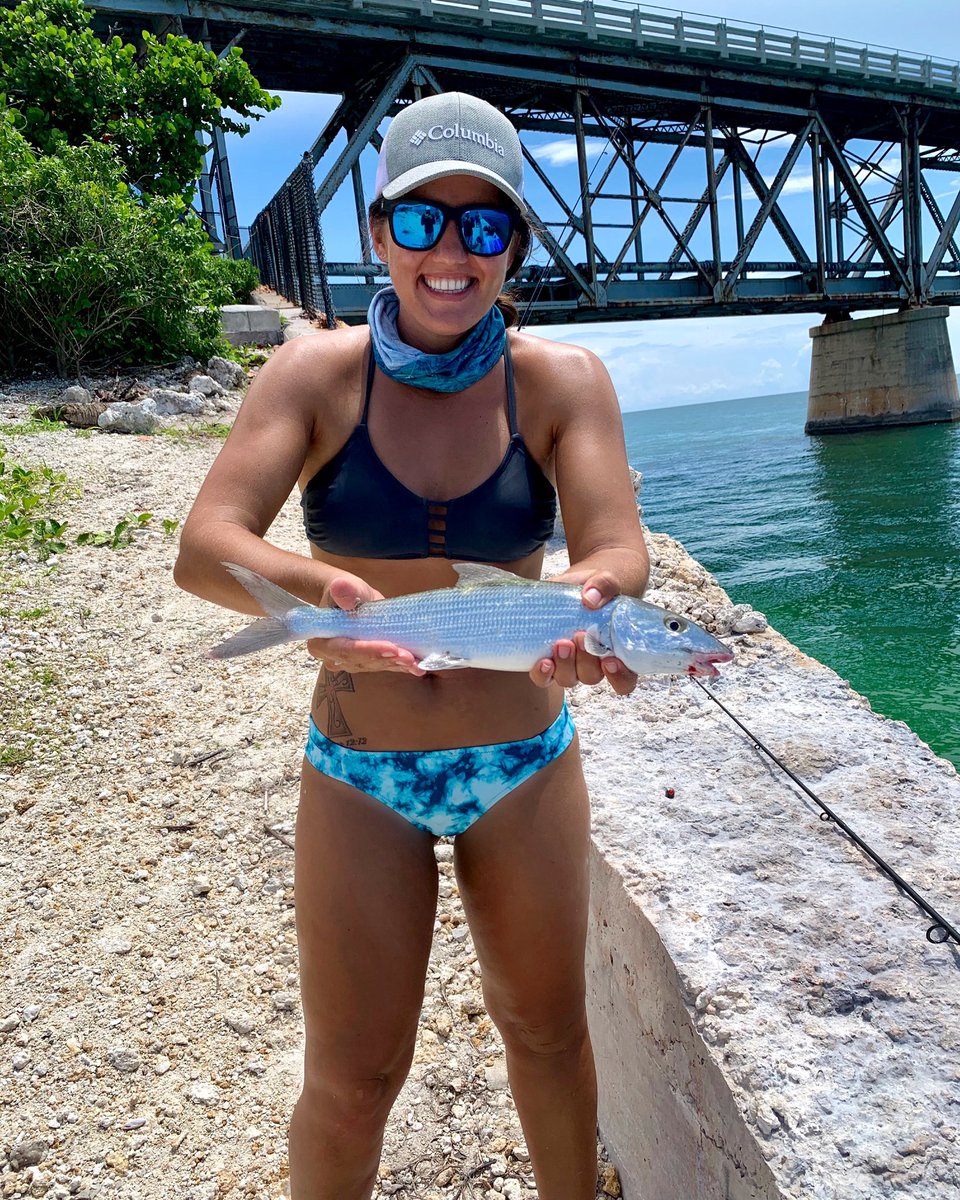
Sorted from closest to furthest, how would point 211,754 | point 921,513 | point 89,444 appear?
point 211,754 → point 89,444 → point 921,513

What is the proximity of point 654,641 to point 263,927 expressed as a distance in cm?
299

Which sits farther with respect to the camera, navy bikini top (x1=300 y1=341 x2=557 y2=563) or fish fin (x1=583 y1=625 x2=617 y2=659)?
navy bikini top (x1=300 y1=341 x2=557 y2=563)

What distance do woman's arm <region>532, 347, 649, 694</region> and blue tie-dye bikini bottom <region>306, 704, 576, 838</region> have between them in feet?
0.88

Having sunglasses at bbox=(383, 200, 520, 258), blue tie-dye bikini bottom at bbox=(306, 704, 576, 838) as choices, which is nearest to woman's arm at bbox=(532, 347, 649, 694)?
blue tie-dye bikini bottom at bbox=(306, 704, 576, 838)

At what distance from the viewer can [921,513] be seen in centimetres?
2517

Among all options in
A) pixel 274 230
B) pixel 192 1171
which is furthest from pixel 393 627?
pixel 274 230

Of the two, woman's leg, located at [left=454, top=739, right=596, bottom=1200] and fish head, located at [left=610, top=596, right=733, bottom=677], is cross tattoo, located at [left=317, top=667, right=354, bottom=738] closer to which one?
woman's leg, located at [left=454, top=739, right=596, bottom=1200]

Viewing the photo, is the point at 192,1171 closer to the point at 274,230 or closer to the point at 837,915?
the point at 837,915

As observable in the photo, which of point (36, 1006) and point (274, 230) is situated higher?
point (274, 230)

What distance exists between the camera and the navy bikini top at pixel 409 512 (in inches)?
84.4

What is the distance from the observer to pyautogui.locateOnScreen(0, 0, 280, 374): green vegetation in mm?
13227

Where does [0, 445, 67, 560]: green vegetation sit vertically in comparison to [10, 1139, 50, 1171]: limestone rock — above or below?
above

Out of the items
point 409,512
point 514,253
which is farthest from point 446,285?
point 409,512

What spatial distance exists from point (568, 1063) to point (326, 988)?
0.67 meters
